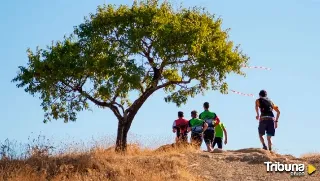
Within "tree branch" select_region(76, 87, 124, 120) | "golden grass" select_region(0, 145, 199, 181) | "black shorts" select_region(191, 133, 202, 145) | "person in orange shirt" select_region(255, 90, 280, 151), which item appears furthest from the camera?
"tree branch" select_region(76, 87, 124, 120)

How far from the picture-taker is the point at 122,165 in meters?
18.8

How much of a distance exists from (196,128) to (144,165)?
321cm

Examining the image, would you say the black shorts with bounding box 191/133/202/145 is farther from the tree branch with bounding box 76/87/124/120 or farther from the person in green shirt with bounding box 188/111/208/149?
the tree branch with bounding box 76/87/124/120

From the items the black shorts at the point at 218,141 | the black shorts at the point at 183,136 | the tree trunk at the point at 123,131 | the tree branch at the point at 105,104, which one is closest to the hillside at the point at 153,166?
the black shorts at the point at 218,141

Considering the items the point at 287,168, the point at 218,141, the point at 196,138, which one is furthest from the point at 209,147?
the point at 287,168

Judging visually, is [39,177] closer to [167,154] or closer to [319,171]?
[167,154]

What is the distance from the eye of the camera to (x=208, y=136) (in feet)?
69.7

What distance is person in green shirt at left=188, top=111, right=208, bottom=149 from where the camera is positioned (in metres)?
21.0

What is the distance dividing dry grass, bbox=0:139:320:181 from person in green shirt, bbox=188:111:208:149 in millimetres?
565

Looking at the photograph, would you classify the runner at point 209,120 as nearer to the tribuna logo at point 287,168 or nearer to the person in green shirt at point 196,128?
the person in green shirt at point 196,128

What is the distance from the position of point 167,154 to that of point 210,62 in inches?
224

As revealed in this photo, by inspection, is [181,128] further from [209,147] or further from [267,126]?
[267,126]

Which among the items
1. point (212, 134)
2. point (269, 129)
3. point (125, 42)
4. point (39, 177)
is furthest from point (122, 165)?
point (125, 42)

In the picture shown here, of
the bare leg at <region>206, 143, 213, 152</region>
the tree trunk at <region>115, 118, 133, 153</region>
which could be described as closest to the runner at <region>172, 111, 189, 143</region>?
the bare leg at <region>206, 143, 213, 152</region>
